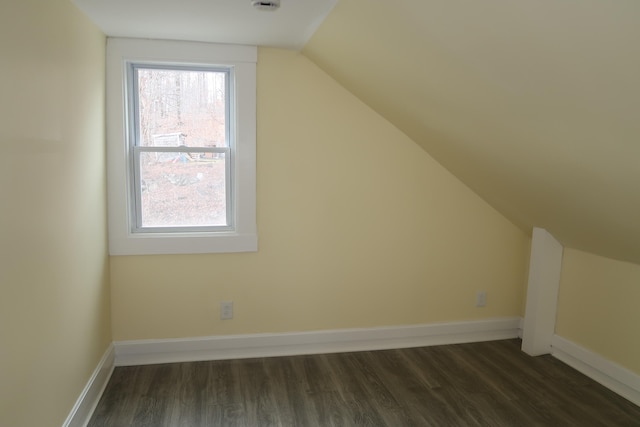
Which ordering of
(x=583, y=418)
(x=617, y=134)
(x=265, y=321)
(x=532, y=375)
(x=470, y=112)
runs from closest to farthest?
1. (x=617, y=134)
2. (x=470, y=112)
3. (x=583, y=418)
4. (x=532, y=375)
5. (x=265, y=321)

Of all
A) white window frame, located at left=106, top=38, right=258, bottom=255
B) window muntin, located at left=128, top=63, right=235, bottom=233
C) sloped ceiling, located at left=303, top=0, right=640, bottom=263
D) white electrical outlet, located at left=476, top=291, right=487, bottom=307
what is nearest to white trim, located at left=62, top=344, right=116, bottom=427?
white window frame, located at left=106, top=38, right=258, bottom=255

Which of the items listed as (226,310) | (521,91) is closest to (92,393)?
(226,310)

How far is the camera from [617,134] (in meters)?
1.53

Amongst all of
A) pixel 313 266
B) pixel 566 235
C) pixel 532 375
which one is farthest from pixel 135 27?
pixel 532 375

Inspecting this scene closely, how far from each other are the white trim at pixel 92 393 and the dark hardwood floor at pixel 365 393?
42 mm

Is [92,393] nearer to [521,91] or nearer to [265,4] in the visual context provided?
[265,4]

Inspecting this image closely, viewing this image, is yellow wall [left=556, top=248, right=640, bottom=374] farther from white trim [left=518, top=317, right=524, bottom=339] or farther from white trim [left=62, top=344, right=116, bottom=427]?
white trim [left=62, top=344, right=116, bottom=427]

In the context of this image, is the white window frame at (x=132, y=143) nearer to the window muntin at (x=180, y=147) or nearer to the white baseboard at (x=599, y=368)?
the window muntin at (x=180, y=147)

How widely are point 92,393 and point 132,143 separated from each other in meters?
1.54

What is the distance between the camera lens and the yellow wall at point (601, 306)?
2.68 metres

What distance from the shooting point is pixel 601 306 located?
2.88 metres

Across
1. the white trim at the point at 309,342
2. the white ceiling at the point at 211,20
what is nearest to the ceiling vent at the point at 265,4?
the white ceiling at the point at 211,20

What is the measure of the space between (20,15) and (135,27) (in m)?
1.01

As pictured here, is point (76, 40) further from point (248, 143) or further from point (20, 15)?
point (248, 143)
